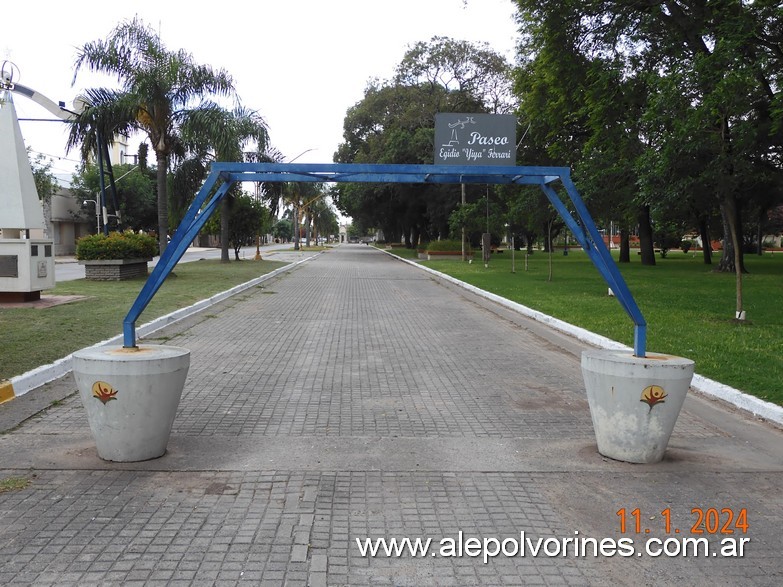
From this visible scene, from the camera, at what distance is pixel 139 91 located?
74.2ft

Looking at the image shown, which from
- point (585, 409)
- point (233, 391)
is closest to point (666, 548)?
point (585, 409)

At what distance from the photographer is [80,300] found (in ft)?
50.1

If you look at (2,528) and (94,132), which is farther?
(94,132)

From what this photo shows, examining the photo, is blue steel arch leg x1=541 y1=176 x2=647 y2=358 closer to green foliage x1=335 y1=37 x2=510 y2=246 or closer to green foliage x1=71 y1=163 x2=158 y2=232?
green foliage x1=335 y1=37 x2=510 y2=246

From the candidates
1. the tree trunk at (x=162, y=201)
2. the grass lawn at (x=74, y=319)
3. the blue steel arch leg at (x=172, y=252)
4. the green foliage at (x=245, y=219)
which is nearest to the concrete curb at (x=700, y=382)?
the blue steel arch leg at (x=172, y=252)

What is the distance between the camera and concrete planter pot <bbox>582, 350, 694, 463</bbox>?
5.17 meters

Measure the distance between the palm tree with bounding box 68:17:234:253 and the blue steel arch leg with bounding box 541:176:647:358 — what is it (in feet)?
65.0

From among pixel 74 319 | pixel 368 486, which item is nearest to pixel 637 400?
pixel 368 486

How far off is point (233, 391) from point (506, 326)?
24.0 ft

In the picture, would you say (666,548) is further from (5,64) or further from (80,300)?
(5,64)

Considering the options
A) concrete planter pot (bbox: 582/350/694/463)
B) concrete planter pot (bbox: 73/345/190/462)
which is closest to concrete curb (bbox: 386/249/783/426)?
concrete planter pot (bbox: 582/350/694/463)

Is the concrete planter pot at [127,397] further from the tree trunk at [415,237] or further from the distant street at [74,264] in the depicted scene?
the tree trunk at [415,237]

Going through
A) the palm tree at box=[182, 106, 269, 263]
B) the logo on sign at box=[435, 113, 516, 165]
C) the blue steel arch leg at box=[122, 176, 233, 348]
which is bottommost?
the blue steel arch leg at box=[122, 176, 233, 348]

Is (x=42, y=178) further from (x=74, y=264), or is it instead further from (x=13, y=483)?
(x=13, y=483)
